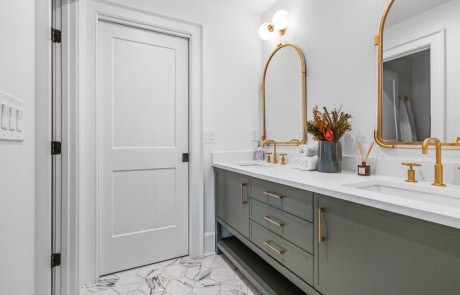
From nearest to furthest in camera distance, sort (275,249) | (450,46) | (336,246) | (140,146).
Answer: (336,246) → (450,46) → (275,249) → (140,146)

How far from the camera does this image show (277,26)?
207 centimetres

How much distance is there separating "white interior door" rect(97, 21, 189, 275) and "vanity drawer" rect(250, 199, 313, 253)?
84cm

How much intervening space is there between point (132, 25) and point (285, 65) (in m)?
1.31

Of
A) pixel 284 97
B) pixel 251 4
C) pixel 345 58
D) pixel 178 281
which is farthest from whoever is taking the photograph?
pixel 251 4

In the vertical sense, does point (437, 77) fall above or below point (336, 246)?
above

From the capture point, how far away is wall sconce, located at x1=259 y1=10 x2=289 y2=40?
2037 millimetres

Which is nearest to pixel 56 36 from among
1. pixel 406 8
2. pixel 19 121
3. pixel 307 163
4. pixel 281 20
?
pixel 19 121

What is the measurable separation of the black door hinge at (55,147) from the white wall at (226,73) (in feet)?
3.60

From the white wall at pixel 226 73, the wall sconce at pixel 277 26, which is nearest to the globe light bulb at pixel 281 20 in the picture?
the wall sconce at pixel 277 26

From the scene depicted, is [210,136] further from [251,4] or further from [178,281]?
[251,4]

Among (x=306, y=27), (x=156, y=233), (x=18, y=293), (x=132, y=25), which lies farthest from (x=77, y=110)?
(x=306, y=27)

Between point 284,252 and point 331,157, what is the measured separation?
2.12 feet

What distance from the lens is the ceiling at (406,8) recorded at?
122 centimetres

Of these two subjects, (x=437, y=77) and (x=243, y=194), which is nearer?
(x=437, y=77)
